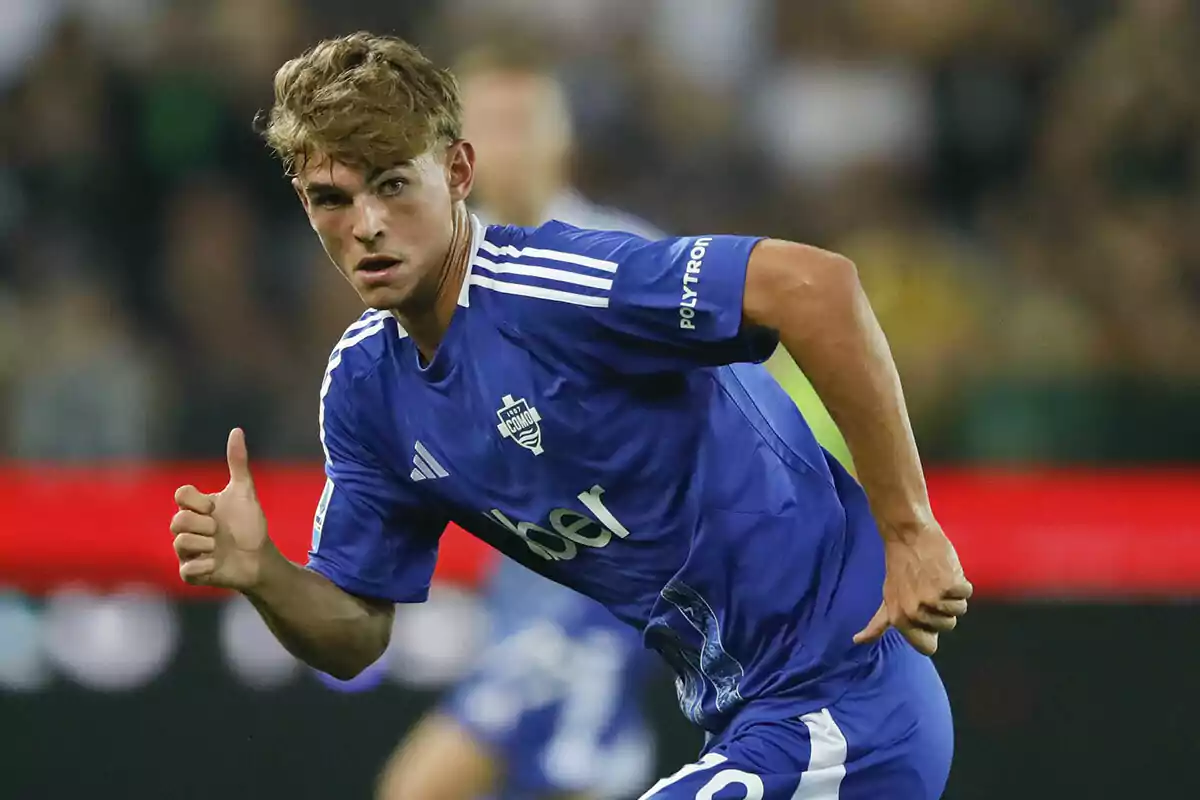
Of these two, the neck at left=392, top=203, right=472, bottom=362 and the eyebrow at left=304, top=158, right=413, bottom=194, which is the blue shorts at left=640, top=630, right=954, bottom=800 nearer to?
the neck at left=392, top=203, right=472, bottom=362

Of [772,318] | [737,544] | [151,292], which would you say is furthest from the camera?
[151,292]

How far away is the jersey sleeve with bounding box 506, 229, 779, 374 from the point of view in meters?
2.83

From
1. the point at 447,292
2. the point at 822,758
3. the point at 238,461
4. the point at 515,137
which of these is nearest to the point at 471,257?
the point at 447,292

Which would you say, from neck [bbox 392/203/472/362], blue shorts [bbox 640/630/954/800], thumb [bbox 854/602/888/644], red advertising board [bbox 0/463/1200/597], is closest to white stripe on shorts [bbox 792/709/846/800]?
blue shorts [bbox 640/630/954/800]

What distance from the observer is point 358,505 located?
335 centimetres

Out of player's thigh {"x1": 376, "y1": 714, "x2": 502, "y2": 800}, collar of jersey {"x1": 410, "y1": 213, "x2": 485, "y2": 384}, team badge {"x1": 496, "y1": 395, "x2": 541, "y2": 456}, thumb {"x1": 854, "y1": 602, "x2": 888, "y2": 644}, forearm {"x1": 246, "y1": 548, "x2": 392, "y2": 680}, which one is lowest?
player's thigh {"x1": 376, "y1": 714, "x2": 502, "y2": 800}

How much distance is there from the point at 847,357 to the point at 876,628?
0.41m

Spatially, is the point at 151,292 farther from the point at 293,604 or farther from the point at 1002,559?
the point at 293,604

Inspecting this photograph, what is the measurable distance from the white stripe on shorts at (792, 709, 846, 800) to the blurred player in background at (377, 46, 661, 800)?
1.76 m

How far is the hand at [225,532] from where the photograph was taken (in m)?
3.01

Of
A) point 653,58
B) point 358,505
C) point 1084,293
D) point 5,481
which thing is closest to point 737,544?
point 358,505

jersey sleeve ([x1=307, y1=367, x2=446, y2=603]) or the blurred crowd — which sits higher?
jersey sleeve ([x1=307, y1=367, x2=446, y2=603])

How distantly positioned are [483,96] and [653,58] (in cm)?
248

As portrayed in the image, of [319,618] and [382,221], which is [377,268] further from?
[319,618]
